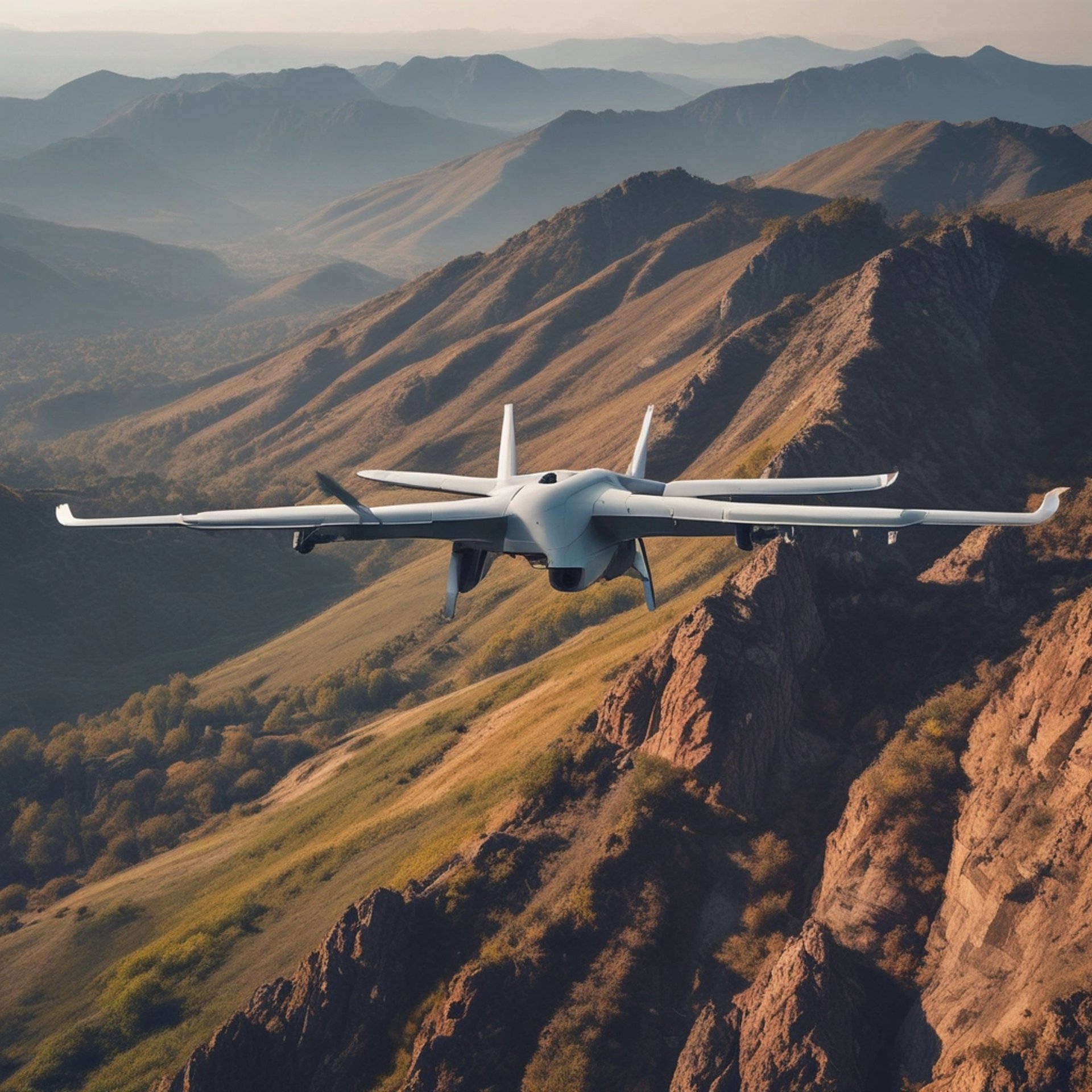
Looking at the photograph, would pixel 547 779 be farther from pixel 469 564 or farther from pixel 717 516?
pixel 717 516

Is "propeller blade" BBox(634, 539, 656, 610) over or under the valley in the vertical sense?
over

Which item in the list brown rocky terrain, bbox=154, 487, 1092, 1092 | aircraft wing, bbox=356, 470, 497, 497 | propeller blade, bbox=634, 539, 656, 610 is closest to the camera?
propeller blade, bbox=634, 539, 656, 610

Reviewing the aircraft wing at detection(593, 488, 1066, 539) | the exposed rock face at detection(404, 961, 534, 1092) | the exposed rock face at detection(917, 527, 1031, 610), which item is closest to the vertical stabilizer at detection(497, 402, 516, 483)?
the aircraft wing at detection(593, 488, 1066, 539)

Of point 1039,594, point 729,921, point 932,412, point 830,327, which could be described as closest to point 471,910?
point 729,921

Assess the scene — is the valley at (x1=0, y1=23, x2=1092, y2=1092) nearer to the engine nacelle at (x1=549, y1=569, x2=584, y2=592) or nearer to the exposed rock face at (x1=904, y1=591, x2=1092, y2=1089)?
the exposed rock face at (x1=904, y1=591, x2=1092, y2=1089)

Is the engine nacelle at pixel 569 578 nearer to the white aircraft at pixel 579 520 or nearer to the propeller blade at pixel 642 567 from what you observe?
the white aircraft at pixel 579 520

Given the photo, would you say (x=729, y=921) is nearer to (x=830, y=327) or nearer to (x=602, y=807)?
(x=602, y=807)

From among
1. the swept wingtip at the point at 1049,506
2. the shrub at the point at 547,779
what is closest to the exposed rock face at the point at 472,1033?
the shrub at the point at 547,779
